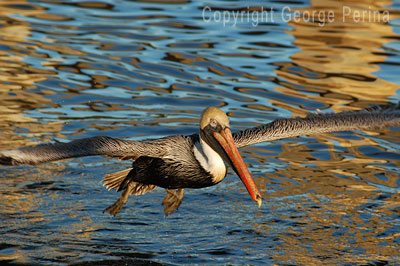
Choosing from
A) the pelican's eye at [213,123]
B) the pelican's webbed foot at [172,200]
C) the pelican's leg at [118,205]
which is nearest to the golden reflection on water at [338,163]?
the pelican's webbed foot at [172,200]

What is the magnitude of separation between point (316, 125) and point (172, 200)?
158cm

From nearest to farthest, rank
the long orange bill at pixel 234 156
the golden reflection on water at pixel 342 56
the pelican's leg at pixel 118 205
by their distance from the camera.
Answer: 1. the long orange bill at pixel 234 156
2. the pelican's leg at pixel 118 205
3. the golden reflection on water at pixel 342 56

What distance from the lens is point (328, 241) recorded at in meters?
6.99

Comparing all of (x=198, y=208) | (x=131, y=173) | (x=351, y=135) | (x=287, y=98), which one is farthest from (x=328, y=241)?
(x=287, y=98)

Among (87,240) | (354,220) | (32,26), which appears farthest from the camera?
(32,26)

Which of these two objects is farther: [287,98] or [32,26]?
[32,26]

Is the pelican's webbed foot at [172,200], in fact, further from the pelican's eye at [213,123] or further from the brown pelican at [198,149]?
the pelican's eye at [213,123]

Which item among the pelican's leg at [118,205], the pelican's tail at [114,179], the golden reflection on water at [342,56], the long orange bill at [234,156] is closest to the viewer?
the long orange bill at [234,156]

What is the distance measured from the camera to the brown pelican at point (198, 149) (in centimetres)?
664

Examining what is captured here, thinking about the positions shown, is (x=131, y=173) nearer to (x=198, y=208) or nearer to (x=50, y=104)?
(x=198, y=208)

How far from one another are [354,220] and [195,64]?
5.84 meters

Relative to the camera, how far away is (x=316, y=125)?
Result: 734 cm

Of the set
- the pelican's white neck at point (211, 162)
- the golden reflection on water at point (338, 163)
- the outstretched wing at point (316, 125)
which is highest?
the outstretched wing at point (316, 125)

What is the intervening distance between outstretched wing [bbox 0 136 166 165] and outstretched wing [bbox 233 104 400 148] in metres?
1.07
